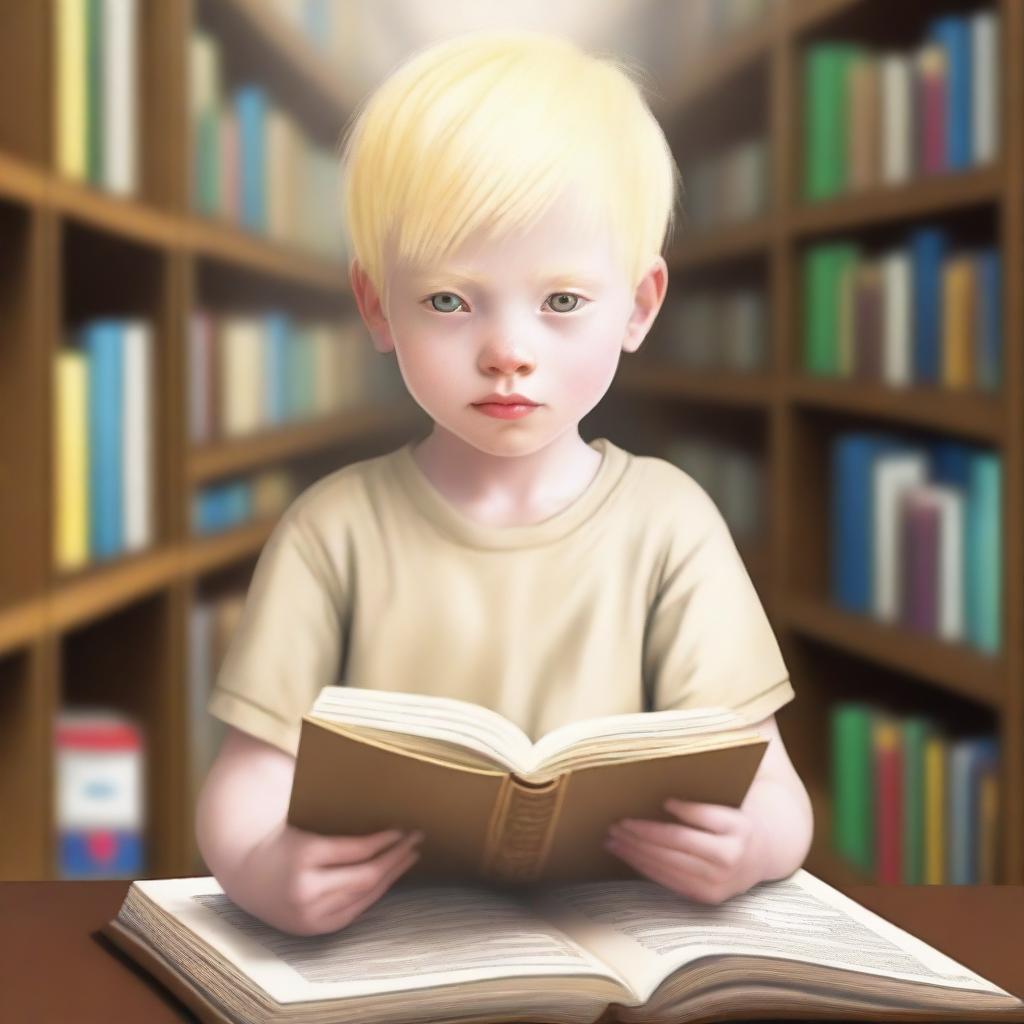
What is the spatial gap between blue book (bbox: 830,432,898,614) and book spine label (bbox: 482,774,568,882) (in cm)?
139

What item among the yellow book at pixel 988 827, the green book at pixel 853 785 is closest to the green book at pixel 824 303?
the green book at pixel 853 785

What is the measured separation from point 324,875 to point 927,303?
4.76 feet

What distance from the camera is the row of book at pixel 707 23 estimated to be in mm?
1164

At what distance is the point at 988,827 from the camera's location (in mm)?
1824

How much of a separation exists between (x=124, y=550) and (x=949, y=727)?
1.15m

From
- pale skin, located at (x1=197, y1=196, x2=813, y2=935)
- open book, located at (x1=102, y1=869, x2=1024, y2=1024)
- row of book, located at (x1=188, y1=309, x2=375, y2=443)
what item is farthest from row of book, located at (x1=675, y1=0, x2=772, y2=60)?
open book, located at (x1=102, y1=869, x2=1024, y2=1024)

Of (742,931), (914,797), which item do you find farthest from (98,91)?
(914,797)

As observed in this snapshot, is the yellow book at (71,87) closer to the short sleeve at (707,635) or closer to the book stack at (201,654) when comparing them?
the book stack at (201,654)

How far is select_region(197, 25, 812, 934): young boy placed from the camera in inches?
28.4

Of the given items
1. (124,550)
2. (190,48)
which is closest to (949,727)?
(124,550)

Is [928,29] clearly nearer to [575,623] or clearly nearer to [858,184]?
[858,184]

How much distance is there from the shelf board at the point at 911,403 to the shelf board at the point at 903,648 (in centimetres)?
27

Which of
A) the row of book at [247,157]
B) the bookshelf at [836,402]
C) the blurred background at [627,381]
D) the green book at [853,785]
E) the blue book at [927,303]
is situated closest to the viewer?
the blurred background at [627,381]

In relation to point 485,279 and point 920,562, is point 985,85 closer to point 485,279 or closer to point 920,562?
point 920,562
